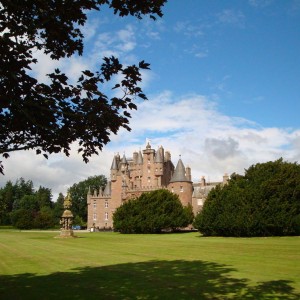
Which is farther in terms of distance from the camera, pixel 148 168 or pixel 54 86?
pixel 148 168

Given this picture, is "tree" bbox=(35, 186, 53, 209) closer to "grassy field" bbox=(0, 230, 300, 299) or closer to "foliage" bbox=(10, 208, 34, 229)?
"foliage" bbox=(10, 208, 34, 229)

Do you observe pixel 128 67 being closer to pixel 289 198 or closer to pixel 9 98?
pixel 9 98

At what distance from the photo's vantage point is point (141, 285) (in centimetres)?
1049

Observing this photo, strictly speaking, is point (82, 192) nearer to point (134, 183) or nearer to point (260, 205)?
point (134, 183)

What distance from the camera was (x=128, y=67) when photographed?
7008 millimetres

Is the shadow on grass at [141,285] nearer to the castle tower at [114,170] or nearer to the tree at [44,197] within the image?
the castle tower at [114,170]

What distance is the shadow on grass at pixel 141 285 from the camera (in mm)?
9172

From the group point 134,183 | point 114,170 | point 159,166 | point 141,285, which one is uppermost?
point 159,166

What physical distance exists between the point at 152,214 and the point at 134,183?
106 feet

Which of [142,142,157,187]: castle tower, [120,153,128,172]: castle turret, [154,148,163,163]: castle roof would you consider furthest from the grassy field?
[120,153,128,172]: castle turret

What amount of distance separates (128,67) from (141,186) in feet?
261

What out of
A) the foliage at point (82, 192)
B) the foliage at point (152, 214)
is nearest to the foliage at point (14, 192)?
the foliage at point (82, 192)

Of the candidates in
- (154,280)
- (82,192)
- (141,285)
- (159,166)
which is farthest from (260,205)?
(82,192)

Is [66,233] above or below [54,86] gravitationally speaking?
below
